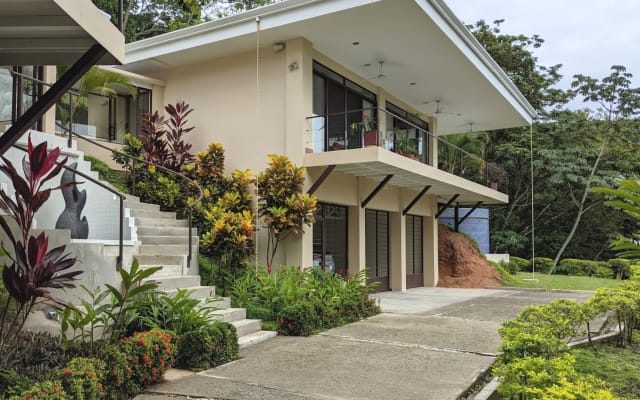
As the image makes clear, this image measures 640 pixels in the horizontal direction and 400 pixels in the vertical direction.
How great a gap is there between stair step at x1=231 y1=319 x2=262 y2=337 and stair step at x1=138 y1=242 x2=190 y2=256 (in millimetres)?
1684

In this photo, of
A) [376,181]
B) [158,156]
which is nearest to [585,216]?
[376,181]

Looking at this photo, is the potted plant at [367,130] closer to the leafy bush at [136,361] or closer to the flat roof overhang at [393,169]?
the flat roof overhang at [393,169]

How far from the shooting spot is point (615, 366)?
19.4ft

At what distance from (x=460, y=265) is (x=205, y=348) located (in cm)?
1426

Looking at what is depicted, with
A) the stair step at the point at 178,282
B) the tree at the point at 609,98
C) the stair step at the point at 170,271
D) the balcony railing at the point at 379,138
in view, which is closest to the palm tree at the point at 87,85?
the balcony railing at the point at 379,138

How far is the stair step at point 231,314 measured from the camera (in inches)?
305

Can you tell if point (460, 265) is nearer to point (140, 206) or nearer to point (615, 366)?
point (140, 206)

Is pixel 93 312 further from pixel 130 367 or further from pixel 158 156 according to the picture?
pixel 158 156

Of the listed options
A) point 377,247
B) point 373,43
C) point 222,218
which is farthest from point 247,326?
point 377,247

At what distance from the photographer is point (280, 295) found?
8781 mm

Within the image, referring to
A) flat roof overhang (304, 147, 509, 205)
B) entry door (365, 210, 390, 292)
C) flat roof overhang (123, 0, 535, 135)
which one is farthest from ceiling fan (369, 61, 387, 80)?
entry door (365, 210, 390, 292)

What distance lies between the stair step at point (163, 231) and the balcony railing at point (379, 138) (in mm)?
3152

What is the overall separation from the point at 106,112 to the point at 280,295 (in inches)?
331

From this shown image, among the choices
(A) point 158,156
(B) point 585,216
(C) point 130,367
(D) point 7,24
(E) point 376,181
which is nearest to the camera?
(D) point 7,24
